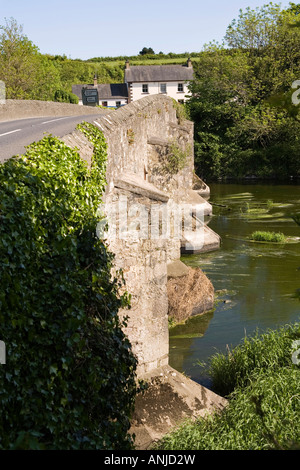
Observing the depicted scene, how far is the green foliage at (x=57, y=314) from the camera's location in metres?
4.77


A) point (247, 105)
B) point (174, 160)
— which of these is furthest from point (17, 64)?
point (174, 160)

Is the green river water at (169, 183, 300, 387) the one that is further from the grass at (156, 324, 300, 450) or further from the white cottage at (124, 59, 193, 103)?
the white cottage at (124, 59, 193, 103)

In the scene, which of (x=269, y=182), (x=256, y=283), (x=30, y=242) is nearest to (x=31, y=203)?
(x=30, y=242)

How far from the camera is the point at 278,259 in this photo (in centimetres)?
1966

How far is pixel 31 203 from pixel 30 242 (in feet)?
1.20

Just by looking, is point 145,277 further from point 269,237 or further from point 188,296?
point 269,237

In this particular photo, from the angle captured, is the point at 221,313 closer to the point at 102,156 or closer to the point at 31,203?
the point at 102,156

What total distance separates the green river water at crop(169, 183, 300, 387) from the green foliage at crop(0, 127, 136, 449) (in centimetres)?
239

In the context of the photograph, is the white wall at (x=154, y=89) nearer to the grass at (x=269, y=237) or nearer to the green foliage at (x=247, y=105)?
the green foliage at (x=247, y=105)

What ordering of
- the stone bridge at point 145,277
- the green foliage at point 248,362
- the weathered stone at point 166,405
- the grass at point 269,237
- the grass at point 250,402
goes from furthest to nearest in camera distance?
the grass at point 269,237
the green foliage at point 248,362
the stone bridge at point 145,277
the weathered stone at point 166,405
the grass at point 250,402

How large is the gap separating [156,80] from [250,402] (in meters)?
67.9

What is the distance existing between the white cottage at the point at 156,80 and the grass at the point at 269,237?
170 feet

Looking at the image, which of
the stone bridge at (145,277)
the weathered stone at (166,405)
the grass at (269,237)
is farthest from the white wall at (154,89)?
the weathered stone at (166,405)

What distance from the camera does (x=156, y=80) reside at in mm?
72000
